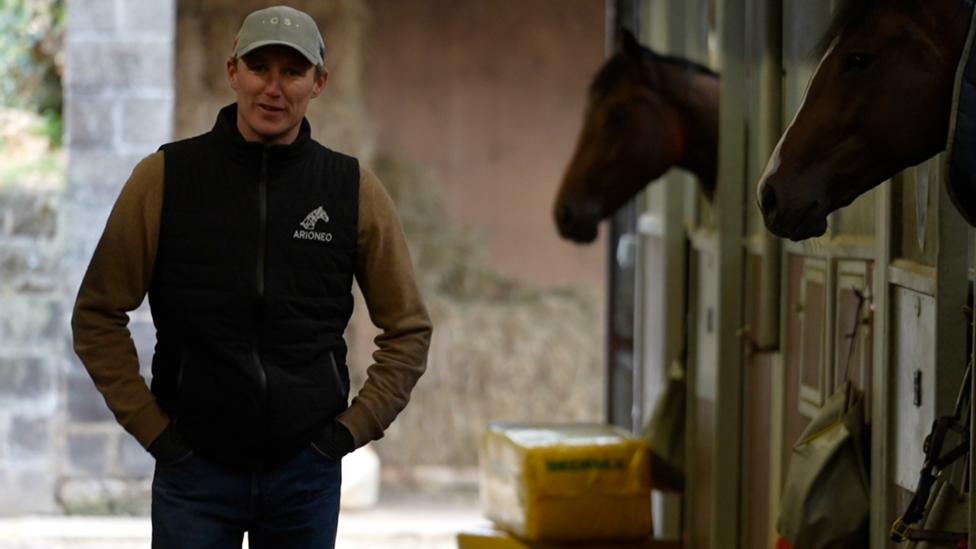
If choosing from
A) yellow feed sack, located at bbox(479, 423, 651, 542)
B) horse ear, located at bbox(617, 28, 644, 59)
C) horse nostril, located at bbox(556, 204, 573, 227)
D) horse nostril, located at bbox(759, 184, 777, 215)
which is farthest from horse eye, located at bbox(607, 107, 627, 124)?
horse nostril, located at bbox(759, 184, 777, 215)

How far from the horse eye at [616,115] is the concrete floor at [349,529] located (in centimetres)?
143

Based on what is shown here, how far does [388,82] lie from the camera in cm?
660

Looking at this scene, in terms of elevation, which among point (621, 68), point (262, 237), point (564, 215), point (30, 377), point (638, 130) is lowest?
point (30, 377)

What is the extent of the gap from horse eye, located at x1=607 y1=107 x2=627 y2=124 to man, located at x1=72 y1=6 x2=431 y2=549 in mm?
1830

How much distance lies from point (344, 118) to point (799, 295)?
3.46 meters

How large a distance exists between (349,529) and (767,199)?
11.5 ft

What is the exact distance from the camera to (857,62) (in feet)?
6.28

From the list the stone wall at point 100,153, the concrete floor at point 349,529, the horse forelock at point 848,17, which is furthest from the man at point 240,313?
the stone wall at point 100,153

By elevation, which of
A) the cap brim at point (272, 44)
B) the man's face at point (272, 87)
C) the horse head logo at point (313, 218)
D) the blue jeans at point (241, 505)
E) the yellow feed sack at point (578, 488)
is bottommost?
the yellow feed sack at point (578, 488)

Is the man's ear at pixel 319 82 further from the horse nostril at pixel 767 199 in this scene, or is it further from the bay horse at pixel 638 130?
the bay horse at pixel 638 130

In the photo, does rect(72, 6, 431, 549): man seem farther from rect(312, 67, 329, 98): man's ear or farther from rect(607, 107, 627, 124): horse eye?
rect(607, 107, 627, 124): horse eye

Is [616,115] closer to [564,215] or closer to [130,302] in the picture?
[564,215]

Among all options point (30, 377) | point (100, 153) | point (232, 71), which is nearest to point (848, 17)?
point (232, 71)

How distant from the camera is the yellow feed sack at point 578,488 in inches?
148
